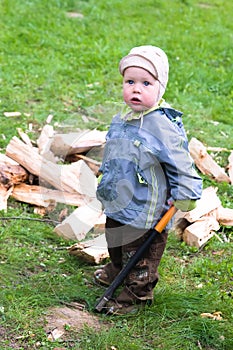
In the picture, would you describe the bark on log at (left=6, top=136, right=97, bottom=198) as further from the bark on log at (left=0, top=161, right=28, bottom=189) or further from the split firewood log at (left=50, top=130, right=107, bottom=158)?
the split firewood log at (left=50, top=130, right=107, bottom=158)

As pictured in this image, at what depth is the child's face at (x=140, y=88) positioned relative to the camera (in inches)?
150

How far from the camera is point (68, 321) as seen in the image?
4.02 meters

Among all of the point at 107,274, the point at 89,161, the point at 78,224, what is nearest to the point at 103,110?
the point at 89,161

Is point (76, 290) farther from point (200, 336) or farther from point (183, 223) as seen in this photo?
point (183, 223)

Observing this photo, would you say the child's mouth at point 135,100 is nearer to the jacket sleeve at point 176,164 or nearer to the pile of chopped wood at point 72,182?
the jacket sleeve at point 176,164

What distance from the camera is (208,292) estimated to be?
4484mm

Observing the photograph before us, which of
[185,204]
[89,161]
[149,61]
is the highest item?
[149,61]

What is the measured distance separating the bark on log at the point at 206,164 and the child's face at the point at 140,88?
2.40 meters

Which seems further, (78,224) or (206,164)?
(206,164)

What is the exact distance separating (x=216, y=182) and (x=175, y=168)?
7.72ft

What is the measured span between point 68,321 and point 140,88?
4.74 ft

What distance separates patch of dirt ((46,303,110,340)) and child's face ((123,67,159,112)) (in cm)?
130

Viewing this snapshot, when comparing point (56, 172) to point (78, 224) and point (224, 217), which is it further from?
point (224, 217)

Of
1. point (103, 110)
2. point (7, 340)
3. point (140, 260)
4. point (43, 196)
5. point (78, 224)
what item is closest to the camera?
point (7, 340)
